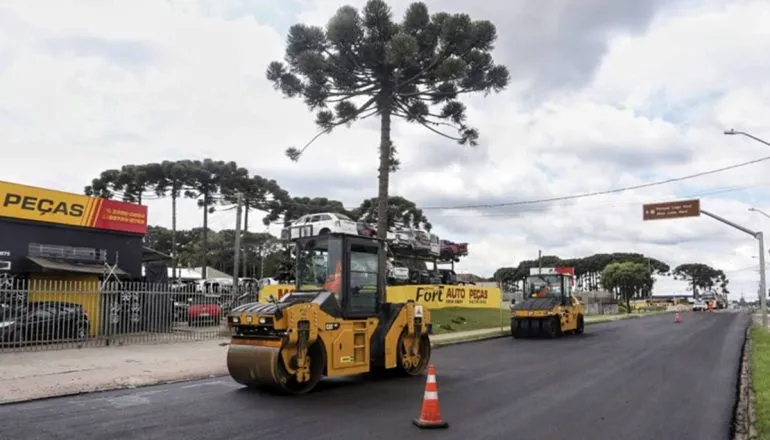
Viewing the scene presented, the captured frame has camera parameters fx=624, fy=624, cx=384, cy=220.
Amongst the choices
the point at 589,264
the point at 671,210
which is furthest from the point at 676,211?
the point at 589,264

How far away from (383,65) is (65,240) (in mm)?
12598

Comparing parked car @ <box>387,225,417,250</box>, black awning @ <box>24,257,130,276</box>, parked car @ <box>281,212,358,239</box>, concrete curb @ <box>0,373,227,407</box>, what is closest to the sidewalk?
concrete curb @ <box>0,373,227,407</box>

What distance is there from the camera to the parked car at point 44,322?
1533cm

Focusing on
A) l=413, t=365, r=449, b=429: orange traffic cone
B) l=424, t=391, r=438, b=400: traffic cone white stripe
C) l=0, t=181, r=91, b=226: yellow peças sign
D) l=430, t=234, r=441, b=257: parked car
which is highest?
l=0, t=181, r=91, b=226: yellow peças sign

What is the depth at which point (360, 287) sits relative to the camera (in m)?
11.1

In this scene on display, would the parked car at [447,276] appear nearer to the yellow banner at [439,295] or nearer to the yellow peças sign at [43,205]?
the yellow banner at [439,295]

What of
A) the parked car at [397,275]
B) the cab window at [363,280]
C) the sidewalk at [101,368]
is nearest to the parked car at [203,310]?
the sidewalk at [101,368]

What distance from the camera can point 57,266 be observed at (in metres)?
20.0

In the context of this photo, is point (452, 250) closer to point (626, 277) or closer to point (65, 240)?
point (65, 240)

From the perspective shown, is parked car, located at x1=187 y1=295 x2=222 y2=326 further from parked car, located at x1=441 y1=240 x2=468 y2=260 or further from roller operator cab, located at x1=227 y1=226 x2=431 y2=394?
parked car, located at x1=441 y1=240 x2=468 y2=260

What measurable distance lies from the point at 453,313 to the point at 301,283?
17542 millimetres

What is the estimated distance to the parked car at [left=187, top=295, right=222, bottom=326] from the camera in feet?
65.4

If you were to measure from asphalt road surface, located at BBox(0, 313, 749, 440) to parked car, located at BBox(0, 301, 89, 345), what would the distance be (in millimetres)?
6906

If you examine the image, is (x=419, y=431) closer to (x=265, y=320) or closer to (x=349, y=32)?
(x=265, y=320)
